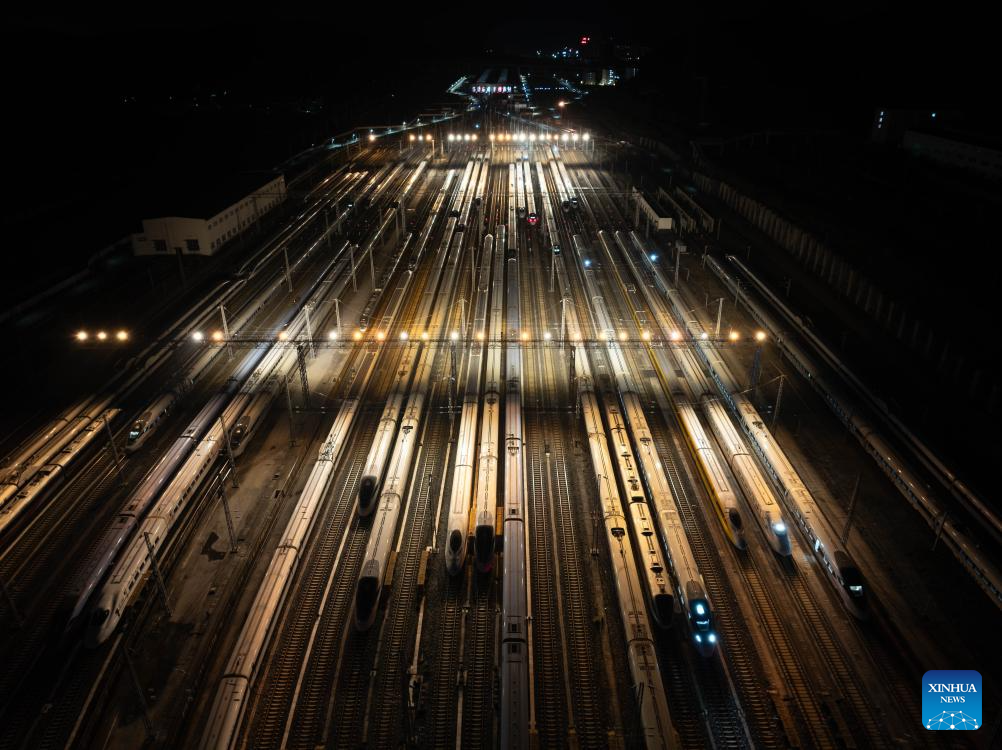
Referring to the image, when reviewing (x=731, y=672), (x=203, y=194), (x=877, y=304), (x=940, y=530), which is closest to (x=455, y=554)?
(x=731, y=672)

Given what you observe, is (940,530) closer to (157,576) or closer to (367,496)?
(367,496)

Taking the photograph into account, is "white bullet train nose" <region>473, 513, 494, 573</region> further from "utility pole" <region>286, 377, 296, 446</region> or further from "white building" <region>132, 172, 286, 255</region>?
"white building" <region>132, 172, 286, 255</region>

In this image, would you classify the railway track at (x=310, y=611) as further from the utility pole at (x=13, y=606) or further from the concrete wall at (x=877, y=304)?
the concrete wall at (x=877, y=304)

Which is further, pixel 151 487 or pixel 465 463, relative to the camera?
pixel 465 463

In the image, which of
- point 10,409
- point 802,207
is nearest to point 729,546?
point 10,409

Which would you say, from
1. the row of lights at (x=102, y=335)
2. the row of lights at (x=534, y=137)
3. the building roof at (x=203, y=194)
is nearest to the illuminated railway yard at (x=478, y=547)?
the row of lights at (x=102, y=335)

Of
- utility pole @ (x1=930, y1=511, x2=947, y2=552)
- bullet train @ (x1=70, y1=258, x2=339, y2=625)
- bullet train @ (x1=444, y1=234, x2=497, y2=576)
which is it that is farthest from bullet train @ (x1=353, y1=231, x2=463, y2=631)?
utility pole @ (x1=930, y1=511, x2=947, y2=552)

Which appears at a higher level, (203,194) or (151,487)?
(203,194)
